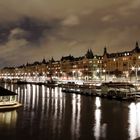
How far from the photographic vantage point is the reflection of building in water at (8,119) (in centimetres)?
3110

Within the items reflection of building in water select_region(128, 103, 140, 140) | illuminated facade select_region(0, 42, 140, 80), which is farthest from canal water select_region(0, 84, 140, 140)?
illuminated facade select_region(0, 42, 140, 80)

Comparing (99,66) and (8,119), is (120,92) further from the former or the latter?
(99,66)

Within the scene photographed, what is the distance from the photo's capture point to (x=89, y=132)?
2816 cm

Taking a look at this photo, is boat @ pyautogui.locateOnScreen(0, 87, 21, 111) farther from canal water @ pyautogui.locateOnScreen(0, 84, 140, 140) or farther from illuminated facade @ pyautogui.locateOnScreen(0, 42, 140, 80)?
illuminated facade @ pyautogui.locateOnScreen(0, 42, 140, 80)

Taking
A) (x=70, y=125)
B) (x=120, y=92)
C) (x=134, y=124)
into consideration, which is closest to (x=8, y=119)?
(x=70, y=125)

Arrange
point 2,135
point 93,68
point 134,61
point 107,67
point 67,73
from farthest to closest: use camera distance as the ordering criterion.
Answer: point 67,73 < point 93,68 < point 107,67 < point 134,61 < point 2,135

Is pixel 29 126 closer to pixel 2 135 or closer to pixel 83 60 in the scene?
pixel 2 135

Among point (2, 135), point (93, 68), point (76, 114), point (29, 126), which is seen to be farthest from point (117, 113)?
point (93, 68)

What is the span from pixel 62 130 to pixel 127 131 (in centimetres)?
621

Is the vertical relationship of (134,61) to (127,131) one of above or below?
above

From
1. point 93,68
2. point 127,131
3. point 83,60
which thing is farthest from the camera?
point 83,60

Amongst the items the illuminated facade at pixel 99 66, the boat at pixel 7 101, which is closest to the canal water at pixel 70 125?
the boat at pixel 7 101

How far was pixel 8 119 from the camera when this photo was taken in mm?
33750

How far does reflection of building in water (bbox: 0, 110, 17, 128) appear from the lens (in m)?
31.1
